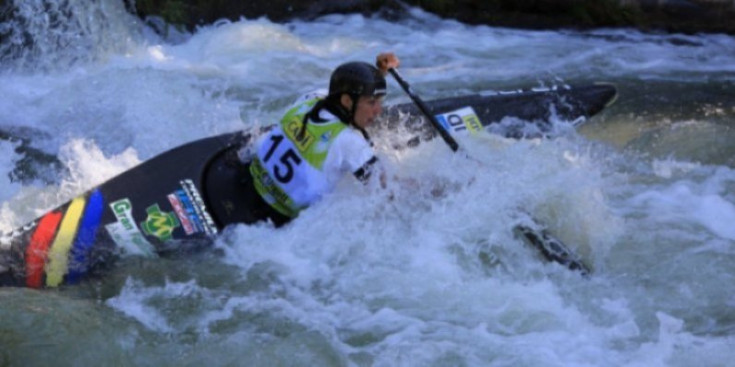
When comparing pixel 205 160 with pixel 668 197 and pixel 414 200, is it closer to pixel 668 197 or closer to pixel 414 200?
pixel 414 200

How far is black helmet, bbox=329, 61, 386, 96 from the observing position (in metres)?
4.68

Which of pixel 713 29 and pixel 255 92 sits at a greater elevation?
pixel 713 29

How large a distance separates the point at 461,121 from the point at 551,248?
1536 mm

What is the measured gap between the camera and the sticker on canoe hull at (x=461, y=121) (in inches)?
236

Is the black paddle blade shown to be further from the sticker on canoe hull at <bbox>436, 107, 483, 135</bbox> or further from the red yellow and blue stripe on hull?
the red yellow and blue stripe on hull

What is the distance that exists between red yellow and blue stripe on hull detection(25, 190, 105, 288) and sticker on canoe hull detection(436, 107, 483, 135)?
2.30 m

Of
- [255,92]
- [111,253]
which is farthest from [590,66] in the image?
[111,253]

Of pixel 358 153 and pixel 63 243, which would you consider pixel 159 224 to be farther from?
pixel 358 153

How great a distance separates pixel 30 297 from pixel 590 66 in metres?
6.01

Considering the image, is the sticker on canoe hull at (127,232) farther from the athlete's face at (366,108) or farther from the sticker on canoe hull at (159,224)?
the athlete's face at (366,108)

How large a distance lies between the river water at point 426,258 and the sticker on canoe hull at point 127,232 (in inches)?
4.8

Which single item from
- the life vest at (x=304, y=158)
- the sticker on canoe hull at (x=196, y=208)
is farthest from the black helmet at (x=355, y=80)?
the sticker on canoe hull at (x=196, y=208)

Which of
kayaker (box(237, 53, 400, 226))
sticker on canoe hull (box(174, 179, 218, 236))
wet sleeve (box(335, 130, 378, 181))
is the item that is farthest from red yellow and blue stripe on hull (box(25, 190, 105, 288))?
→ wet sleeve (box(335, 130, 378, 181))

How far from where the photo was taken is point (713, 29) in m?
9.52
